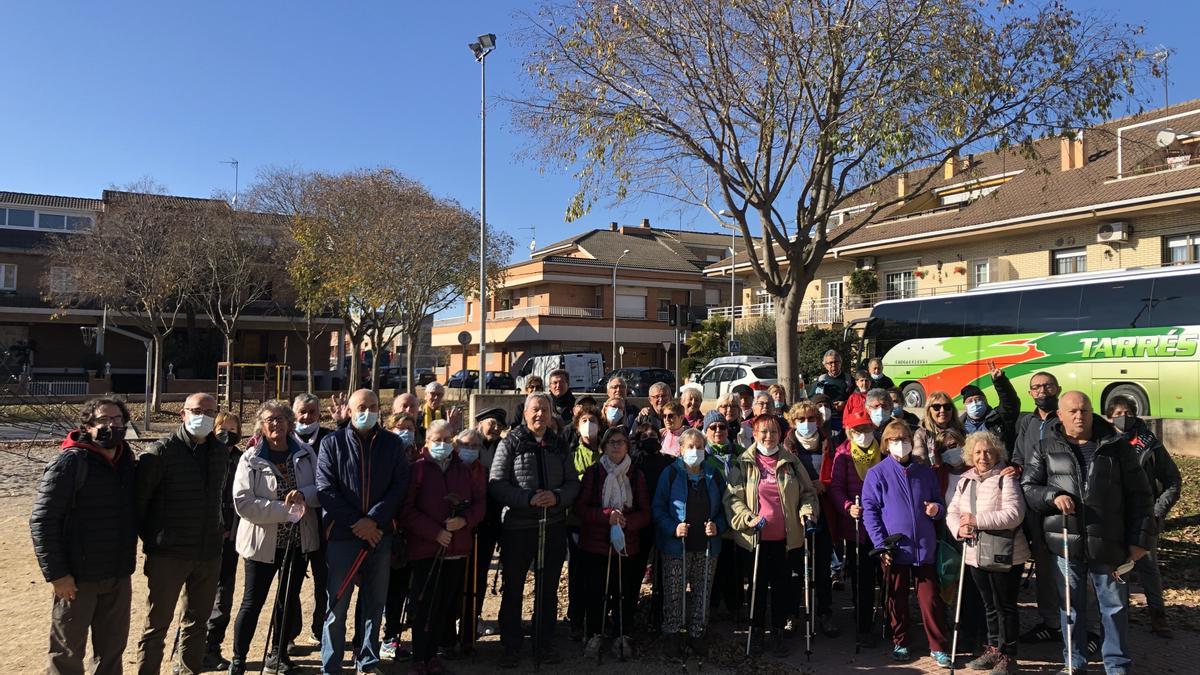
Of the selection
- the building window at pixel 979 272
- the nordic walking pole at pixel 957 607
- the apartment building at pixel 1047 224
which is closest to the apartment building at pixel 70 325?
the apartment building at pixel 1047 224

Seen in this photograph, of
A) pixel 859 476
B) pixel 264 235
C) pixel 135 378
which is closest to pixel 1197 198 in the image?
pixel 859 476

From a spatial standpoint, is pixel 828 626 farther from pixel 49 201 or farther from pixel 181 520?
pixel 49 201

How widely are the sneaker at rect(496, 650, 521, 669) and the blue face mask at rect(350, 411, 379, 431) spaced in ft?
6.13

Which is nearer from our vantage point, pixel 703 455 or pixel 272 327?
pixel 703 455

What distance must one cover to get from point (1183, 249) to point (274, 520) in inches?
1103

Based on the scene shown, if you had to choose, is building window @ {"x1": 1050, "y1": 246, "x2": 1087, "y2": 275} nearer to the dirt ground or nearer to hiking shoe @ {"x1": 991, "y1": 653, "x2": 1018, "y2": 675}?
the dirt ground

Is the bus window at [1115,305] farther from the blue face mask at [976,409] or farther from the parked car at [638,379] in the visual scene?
the parked car at [638,379]

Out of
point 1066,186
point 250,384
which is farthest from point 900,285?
point 250,384

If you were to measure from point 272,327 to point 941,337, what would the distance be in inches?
1515

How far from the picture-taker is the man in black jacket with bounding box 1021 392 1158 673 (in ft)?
16.5

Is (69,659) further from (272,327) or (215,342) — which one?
(272,327)

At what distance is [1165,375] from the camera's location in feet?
48.2

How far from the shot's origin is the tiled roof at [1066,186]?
974 inches

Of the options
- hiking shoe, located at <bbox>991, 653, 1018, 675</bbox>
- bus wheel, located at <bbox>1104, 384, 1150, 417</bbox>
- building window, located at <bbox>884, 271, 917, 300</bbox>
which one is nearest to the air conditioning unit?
building window, located at <bbox>884, 271, 917, 300</bbox>
